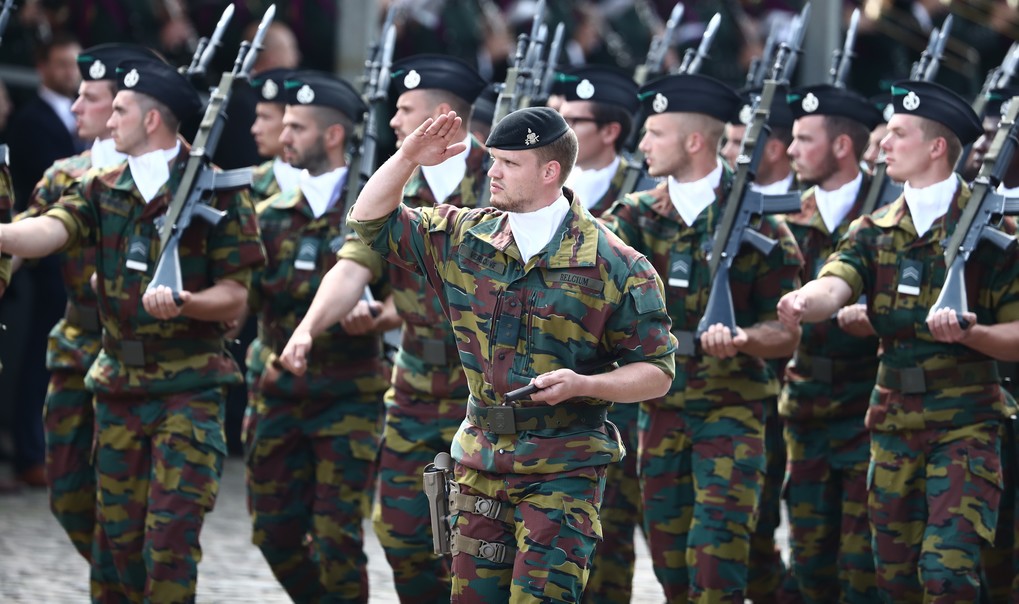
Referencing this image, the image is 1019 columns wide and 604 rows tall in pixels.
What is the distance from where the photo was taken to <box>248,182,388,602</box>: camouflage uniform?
780cm

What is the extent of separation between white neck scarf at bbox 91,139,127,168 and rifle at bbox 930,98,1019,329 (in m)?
3.62

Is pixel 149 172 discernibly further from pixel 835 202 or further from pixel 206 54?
pixel 835 202

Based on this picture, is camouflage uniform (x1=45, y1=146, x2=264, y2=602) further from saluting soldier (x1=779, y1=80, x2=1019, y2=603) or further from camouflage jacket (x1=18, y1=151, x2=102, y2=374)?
saluting soldier (x1=779, y1=80, x2=1019, y2=603)

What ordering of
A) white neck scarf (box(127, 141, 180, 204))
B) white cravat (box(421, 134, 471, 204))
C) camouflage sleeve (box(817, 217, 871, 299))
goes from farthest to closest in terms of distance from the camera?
white cravat (box(421, 134, 471, 204)), white neck scarf (box(127, 141, 180, 204)), camouflage sleeve (box(817, 217, 871, 299))

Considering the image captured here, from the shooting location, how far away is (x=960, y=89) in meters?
13.6

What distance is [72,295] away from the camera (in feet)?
→ 26.1

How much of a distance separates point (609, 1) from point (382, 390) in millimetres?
8033

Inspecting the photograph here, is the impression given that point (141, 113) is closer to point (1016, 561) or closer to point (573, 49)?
point (1016, 561)

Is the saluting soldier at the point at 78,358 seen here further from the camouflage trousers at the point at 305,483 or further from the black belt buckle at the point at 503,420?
the black belt buckle at the point at 503,420

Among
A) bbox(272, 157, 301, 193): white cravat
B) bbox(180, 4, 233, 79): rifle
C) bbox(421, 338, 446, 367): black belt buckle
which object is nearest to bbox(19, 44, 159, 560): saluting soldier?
bbox(180, 4, 233, 79): rifle

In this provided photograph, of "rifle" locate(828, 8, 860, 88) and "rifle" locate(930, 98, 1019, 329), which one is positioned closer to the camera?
Result: "rifle" locate(930, 98, 1019, 329)

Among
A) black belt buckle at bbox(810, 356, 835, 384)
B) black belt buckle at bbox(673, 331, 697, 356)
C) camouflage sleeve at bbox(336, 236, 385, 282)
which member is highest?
camouflage sleeve at bbox(336, 236, 385, 282)

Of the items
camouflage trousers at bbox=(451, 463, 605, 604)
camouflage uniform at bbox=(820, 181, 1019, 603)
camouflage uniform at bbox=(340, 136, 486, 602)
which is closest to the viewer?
camouflage trousers at bbox=(451, 463, 605, 604)

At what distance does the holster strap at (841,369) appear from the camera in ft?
26.1
